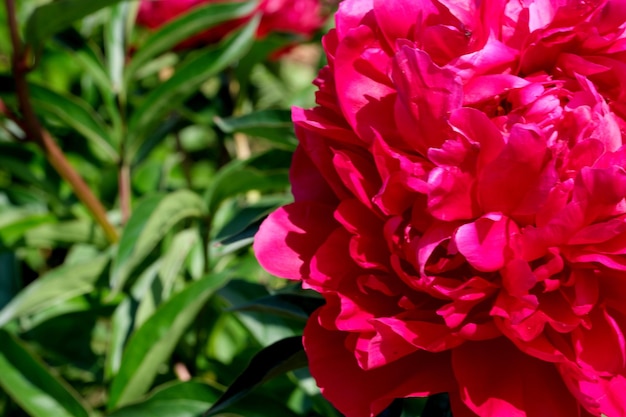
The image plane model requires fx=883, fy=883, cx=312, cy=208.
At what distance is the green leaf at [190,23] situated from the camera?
1.17 metres

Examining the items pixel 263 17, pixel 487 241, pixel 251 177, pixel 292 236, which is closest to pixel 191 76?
pixel 251 177

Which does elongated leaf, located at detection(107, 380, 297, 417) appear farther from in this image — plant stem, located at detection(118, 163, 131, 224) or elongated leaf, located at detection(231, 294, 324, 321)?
plant stem, located at detection(118, 163, 131, 224)

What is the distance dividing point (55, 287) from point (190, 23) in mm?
396

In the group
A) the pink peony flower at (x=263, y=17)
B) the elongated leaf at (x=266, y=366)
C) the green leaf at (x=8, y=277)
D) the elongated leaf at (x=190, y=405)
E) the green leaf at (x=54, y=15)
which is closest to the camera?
the elongated leaf at (x=266, y=366)

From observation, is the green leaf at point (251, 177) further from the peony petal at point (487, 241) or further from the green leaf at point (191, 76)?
the peony petal at point (487, 241)

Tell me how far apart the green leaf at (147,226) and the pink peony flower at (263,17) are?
546mm

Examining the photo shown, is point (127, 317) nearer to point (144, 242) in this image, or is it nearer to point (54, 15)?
point (144, 242)

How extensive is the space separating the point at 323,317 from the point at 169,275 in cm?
53

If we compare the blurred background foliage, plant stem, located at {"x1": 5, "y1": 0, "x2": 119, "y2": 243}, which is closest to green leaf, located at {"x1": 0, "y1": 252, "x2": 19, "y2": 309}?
the blurred background foliage

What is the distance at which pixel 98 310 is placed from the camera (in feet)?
4.13

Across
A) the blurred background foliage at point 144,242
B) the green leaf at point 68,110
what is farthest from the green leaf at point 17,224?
the green leaf at point 68,110

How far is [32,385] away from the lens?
97 cm

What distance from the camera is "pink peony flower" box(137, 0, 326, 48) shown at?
1528 mm

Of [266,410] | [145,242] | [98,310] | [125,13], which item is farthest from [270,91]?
[266,410]
